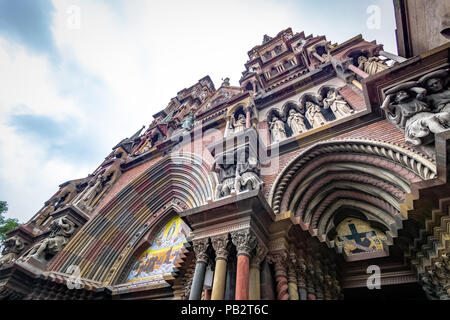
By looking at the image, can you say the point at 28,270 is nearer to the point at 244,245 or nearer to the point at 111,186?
the point at 111,186

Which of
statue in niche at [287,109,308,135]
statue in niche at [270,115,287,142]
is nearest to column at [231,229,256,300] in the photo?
statue in niche at [270,115,287,142]

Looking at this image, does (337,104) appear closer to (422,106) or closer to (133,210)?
(422,106)

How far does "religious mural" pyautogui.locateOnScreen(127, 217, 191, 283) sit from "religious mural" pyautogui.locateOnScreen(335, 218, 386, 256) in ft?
13.8

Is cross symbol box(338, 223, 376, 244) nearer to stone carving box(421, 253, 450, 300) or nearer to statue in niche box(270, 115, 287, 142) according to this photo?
stone carving box(421, 253, 450, 300)

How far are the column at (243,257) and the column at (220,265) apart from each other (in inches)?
7.5

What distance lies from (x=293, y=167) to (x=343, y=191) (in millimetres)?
1242

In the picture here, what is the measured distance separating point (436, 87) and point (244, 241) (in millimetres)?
3617

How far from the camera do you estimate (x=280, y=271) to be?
3.67 metres

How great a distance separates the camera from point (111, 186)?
10.0 m

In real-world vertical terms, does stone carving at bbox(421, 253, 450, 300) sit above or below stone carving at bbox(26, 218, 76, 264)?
below

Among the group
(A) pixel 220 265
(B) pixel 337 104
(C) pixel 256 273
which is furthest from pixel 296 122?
(A) pixel 220 265

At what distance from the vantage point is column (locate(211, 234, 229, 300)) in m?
3.22
